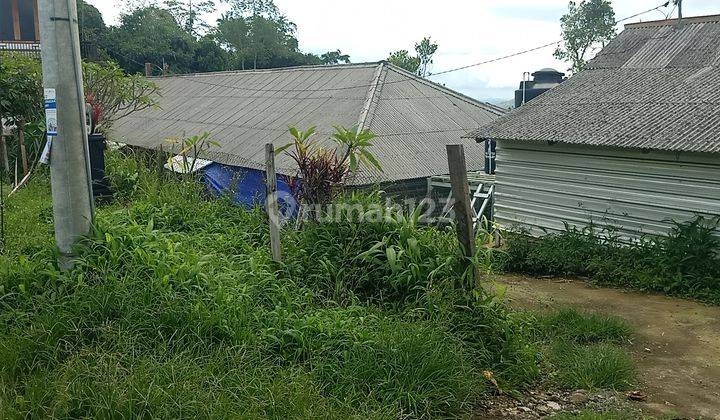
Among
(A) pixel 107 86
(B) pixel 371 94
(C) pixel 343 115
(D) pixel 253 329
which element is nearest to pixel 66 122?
(D) pixel 253 329

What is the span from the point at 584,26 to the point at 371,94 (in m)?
32.8

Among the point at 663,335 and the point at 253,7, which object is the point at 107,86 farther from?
the point at 253,7

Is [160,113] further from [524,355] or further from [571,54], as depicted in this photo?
[571,54]

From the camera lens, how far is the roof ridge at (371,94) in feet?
41.7

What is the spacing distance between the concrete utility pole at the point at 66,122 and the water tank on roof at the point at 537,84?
15.6 metres

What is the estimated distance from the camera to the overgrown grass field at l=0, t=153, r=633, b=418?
11.5 ft

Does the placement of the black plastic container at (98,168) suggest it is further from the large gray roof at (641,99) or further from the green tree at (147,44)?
the green tree at (147,44)

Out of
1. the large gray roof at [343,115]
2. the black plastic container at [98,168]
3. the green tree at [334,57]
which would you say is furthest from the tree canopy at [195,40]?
the black plastic container at [98,168]

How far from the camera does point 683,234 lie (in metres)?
9.14

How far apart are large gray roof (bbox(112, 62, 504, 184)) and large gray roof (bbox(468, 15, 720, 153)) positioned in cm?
166

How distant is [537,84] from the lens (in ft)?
63.9

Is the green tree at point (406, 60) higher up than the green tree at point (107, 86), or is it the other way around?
the green tree at point (406, 60)

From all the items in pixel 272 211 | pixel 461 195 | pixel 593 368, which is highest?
pixel 461 195

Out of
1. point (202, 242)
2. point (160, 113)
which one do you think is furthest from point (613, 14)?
point (202, 242)
